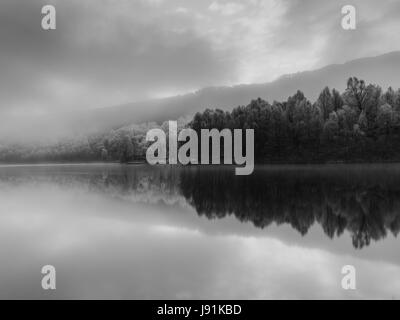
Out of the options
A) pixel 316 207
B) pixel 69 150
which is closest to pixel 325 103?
pixel 316 207

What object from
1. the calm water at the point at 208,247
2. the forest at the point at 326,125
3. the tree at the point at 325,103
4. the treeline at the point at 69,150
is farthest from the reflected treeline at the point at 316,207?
the treeline at the point at 69,150

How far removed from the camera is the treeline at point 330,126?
72812mm

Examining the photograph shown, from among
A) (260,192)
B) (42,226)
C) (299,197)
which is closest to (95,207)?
(42,226)

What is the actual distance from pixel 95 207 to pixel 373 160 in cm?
6817

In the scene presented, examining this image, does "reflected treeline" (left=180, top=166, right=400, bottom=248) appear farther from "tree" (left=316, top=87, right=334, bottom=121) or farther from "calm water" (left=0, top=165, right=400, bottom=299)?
"tree" (left=316, top=87, right=334, bottom=121)

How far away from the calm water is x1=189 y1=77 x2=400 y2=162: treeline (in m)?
56.6

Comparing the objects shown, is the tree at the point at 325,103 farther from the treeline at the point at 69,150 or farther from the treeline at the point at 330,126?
the treeline at the point at 69,150

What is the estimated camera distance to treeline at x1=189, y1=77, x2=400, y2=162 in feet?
239

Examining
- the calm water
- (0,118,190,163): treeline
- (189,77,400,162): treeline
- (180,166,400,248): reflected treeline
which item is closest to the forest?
(189,77,400,162): treeline

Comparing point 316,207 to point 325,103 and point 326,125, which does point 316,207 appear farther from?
point 325,103

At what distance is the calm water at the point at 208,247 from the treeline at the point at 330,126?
56554mm
